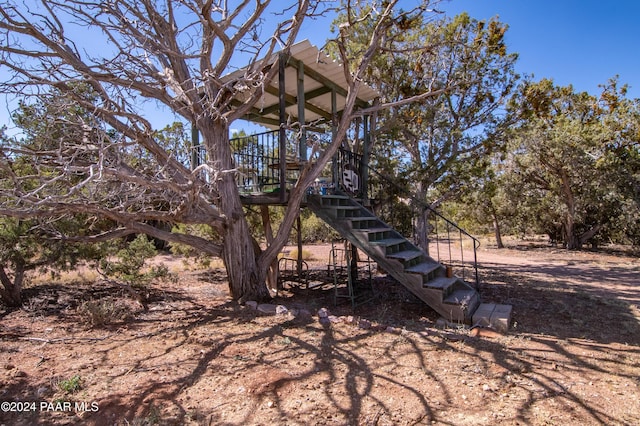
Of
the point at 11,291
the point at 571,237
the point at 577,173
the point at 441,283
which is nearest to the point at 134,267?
the point at 11,291

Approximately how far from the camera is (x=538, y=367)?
10.9 feet

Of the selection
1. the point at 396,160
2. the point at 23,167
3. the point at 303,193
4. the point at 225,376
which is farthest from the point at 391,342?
the point at 396,160

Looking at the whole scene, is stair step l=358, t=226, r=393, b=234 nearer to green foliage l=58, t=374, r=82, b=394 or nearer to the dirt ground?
the dirt ground

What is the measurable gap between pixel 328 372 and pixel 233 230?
3.04 m

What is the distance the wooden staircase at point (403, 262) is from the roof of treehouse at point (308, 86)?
163 centimetres

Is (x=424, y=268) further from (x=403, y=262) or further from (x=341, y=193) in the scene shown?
(x=341, y=193)

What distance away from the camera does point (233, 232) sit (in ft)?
18.5

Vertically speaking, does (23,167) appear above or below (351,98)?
below

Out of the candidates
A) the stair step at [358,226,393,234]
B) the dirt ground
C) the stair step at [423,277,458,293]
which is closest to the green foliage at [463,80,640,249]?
the stair step at [358,226,393,234]

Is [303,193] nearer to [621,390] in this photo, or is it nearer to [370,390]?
[370,390]

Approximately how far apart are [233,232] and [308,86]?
365 cm

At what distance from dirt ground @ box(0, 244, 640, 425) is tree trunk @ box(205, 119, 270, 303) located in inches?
13.9

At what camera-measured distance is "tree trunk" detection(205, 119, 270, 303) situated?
560 centimetres

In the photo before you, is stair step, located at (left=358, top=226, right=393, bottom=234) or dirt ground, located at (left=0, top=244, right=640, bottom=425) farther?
stair step, located at (left=358, top=226, right=393, bottom=234)
